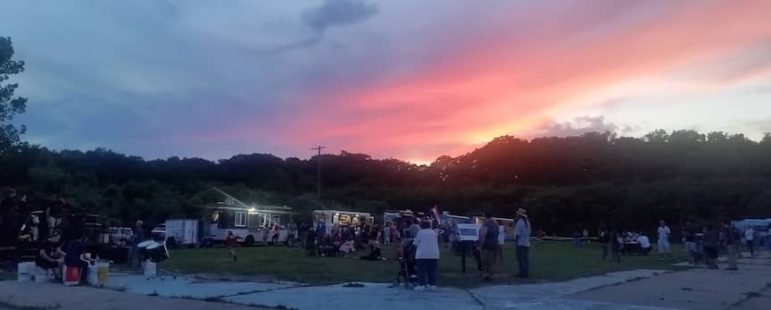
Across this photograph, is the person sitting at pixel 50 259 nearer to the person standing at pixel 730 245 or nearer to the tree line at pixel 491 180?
the person standing at pixel 730 245

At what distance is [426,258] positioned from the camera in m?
15.6

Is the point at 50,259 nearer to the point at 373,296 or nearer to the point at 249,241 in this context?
the point at 373,296

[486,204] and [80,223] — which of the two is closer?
[80,223]

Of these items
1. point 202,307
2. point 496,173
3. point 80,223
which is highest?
point 496,173

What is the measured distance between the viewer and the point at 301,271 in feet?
70.9

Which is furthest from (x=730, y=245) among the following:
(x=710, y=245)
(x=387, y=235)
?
(x=387, y=235)

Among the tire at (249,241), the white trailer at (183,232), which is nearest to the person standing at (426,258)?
the white trailer at (183,232)

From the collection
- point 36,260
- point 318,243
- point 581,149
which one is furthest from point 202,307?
point 581,149

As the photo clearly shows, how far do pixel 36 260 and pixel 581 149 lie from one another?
90.7 metres

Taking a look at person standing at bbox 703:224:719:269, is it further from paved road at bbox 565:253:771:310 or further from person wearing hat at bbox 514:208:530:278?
person wearing hat at bbox 514:208:530:278

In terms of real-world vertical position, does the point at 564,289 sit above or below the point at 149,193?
below

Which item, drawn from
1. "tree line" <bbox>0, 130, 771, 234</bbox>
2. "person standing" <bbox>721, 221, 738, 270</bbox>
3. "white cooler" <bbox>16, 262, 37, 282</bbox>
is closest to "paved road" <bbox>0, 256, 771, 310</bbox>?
"white cooler" <bbox>16, 262, 37, 282</bbox>

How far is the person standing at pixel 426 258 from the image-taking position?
15664mm

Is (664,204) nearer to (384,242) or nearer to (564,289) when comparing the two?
(384,242)
